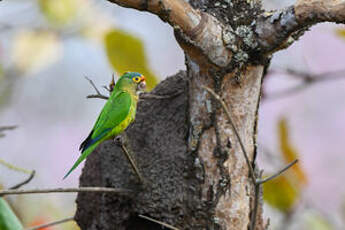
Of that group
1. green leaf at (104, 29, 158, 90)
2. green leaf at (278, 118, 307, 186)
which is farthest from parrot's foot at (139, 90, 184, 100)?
green leaf at (278, 118, 307, 186)

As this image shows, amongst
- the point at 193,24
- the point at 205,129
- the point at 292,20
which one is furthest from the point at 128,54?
the point at 292,20

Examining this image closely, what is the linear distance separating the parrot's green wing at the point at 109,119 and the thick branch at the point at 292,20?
0.51 meters

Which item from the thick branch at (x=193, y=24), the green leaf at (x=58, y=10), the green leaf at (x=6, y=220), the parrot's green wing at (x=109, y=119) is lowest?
the green leaf at (x=6, y=220)

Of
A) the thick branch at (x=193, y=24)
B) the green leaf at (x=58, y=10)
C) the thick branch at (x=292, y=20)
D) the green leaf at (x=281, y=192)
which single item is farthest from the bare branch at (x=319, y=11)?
the green leaf at (x=58, y=10)

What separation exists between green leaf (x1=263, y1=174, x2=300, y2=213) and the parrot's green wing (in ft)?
2.52

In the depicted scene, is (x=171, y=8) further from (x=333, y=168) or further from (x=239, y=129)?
(x=333, y=168)

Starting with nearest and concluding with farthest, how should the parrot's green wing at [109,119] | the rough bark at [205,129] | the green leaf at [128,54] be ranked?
the rough bark at [205,129]
the parrot's green wing at [109,119]
the green leaf at [128,54]

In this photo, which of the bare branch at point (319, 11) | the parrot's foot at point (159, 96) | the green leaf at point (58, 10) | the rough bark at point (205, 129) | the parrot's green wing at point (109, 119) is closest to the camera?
the bare branch at point (319, 11)

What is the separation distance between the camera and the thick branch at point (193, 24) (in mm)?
1354

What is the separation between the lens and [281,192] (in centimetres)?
226

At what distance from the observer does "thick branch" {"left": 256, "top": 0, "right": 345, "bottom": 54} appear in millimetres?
1354

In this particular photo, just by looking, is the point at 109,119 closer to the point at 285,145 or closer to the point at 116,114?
the point at 116,114

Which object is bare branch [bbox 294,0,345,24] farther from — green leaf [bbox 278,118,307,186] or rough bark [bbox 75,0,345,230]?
green leaf [bbox 278,118,307,186]

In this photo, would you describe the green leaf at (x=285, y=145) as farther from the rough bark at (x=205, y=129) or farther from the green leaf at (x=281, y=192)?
the rough bark at (x=205, y=129)
